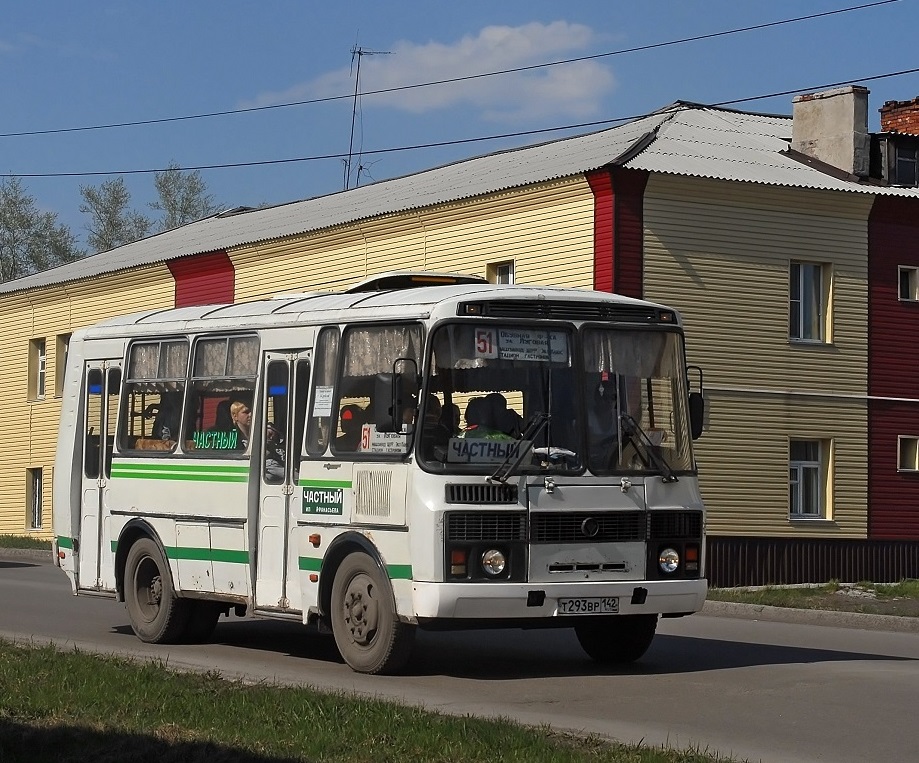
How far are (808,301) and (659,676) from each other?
18.8 metres

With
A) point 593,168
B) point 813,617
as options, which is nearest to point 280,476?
point 813,617

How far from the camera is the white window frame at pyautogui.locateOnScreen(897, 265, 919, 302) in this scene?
103 ft

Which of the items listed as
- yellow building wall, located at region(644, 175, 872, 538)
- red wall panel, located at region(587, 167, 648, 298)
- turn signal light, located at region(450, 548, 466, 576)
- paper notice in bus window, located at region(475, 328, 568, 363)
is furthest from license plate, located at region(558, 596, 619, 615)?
yellow building wall, located at region(644, 175, 872, 538)

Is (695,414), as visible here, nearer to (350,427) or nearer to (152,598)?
(350,427)

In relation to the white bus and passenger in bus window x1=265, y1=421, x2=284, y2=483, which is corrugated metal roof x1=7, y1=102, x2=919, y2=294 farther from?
passenger in bus window x1=265, y1=421, x2=284, y2=483

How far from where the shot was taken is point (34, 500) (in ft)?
152

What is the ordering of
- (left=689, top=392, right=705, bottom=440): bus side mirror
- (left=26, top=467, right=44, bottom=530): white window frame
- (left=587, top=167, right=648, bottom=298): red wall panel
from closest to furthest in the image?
(left=689, top=392, right=705, bottom=440): bus side mirror, (left=587, top=167, right=648, bottom=298): red wall panel, (left=26, top=467, right=44, bottom=530): white window frame

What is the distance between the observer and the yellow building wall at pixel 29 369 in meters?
44.1

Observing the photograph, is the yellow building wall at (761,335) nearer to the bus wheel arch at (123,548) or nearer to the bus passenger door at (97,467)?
the bus passenger door at (97,467)

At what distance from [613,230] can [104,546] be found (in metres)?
13.8

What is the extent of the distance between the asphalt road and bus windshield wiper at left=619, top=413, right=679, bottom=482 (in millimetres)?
1484

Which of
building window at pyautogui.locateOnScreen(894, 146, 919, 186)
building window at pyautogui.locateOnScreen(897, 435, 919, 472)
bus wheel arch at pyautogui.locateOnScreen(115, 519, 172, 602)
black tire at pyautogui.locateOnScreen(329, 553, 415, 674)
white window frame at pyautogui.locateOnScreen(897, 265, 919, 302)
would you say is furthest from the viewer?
building window at pyautogui.locateOnScreen(894, 146, 919, 186)

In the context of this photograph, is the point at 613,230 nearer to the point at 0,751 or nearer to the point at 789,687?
the point at 789,687

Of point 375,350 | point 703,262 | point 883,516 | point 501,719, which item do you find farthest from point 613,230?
point 501,719
